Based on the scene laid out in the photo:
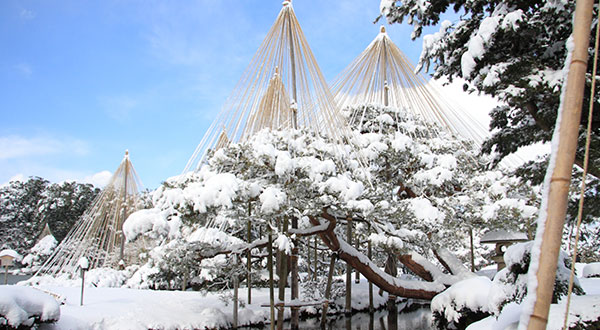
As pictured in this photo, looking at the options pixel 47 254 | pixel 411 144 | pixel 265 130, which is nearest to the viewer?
pixel 265 130

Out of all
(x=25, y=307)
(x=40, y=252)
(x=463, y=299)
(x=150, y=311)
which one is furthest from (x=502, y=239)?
(x=40, y=252)

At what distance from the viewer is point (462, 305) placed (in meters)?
6.56

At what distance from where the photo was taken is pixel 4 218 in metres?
28.8

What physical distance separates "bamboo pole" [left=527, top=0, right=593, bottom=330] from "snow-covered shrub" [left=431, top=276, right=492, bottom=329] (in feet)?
19.1

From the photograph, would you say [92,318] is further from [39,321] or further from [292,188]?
[292,188]

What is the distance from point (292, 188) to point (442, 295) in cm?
310

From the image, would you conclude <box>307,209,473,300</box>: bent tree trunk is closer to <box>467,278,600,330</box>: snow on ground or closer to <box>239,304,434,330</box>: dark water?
<box>239,304,434,330</box>: dark water

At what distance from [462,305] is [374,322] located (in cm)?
458

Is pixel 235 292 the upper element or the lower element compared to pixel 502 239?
lower

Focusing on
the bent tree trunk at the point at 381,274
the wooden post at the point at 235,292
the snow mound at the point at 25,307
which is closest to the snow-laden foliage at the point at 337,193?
the wooden post at the point at 235,292

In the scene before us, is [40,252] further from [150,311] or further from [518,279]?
[518,279]

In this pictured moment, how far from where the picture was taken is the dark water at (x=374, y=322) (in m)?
9.89

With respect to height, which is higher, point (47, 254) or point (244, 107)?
point (244, 107)

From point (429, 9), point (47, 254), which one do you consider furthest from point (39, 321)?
point (47, 254)
